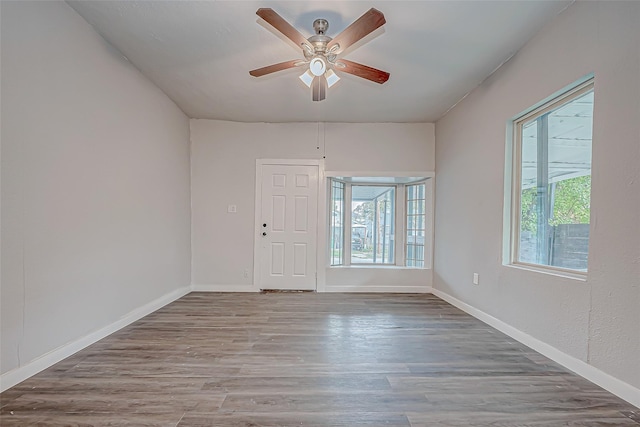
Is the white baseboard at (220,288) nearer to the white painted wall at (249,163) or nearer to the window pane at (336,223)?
the white painted wall at (249,163)

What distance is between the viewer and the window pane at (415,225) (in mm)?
4383

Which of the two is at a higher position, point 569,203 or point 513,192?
point 513,192

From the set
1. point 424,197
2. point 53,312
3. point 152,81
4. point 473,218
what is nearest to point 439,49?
point 473,218

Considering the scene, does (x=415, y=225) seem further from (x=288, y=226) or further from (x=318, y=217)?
(x=288, y=226)

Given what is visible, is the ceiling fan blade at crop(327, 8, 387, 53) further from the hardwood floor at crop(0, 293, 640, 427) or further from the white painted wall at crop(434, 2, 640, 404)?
the hardwood floor at crop(0, 293, 640, 427)

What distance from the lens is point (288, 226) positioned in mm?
4234

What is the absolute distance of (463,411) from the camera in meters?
1.51

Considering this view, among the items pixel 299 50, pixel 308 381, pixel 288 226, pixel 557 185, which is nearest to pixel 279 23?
pixel 299 50

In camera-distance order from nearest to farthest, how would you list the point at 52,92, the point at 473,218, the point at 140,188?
the point at 52,92 < the point at 140,188 < the point at 473,218

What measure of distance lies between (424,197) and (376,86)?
1.97 metres

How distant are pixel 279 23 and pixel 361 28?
0.52 meters

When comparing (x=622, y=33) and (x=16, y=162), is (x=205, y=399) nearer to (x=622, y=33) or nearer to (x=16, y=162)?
(x=16, y=162)

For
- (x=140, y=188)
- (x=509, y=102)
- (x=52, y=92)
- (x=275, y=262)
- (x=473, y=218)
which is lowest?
(x=275, y=262)

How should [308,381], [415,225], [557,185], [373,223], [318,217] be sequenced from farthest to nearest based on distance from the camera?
1. [373,223]
2. [415,225]
3. [318,217]
4. [557,185]
5. [308,381]
